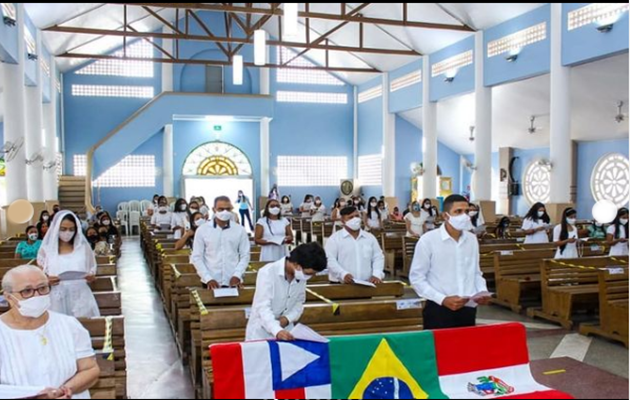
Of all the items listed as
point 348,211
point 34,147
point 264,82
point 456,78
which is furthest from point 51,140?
point 348,211

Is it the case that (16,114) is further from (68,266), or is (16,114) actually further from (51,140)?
(68,266)

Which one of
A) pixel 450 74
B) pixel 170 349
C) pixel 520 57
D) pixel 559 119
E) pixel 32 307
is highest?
pixel 450 74

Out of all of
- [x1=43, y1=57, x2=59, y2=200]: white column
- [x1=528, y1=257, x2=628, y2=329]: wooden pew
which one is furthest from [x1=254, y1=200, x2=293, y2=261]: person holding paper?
[x1=43, y1=57, x2=59, y2=200]: white column

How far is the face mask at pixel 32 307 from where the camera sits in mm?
3131

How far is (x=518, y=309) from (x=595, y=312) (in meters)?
1.07

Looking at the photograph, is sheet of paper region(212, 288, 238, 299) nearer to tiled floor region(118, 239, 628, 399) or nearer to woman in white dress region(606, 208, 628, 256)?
tiled floor region(118, 239, 628, 399)

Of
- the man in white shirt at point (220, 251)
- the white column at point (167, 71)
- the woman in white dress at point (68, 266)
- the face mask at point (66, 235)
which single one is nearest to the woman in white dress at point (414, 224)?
the man in white shirt at point (220, 251)

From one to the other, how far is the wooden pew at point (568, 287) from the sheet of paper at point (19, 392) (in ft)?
21.2

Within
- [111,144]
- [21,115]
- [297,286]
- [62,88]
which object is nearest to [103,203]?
[111,144]

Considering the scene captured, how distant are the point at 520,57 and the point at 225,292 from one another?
13226mm

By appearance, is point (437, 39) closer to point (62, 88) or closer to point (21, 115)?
point (21, 115)

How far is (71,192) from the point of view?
22000 mm

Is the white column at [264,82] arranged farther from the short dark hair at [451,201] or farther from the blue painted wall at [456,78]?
the short dark hair at [451,201]

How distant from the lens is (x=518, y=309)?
27.0ft
